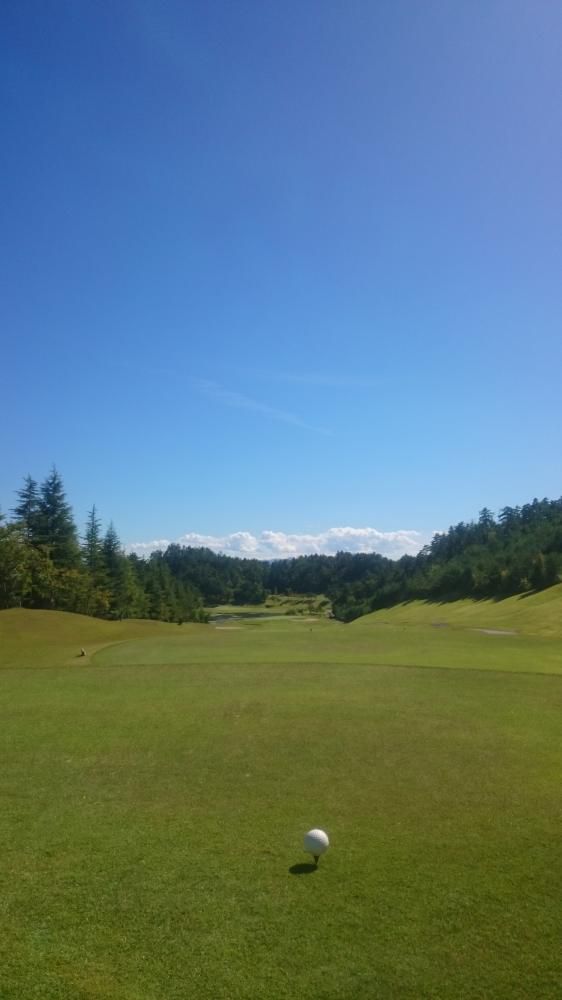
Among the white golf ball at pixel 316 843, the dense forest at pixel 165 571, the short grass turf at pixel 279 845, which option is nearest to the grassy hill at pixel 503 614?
the dense forest at pixel 165 571

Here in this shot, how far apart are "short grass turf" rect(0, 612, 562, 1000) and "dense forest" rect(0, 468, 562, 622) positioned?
4255 centimetres

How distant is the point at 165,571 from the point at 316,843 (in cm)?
10201

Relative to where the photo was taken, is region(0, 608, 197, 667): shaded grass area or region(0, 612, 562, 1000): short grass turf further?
region(0, 608, 197, 667): shaded grass area

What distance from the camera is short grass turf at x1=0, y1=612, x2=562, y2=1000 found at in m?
4.81

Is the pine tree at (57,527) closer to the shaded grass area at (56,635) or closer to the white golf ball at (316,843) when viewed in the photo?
the shaded grass area at (56,635)

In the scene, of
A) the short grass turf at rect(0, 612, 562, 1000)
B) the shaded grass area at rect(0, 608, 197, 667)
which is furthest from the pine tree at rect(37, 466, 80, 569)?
the short grass turf at rect(0, 612, 562, 1000)

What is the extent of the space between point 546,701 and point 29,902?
11.1m

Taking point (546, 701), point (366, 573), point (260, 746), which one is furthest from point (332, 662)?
point (366, 573)

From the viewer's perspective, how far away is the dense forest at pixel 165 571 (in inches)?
2111

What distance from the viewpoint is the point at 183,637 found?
29078 mm

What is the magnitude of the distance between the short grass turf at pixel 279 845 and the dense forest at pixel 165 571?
4255 centimetres

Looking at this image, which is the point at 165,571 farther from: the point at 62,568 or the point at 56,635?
the point at 56,635

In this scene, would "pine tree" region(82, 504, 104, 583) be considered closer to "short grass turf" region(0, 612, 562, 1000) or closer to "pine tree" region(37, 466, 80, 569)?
"pine tree" region(37, 466, 80, 569)

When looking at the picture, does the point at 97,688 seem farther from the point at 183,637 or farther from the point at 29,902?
the point at 183,637
